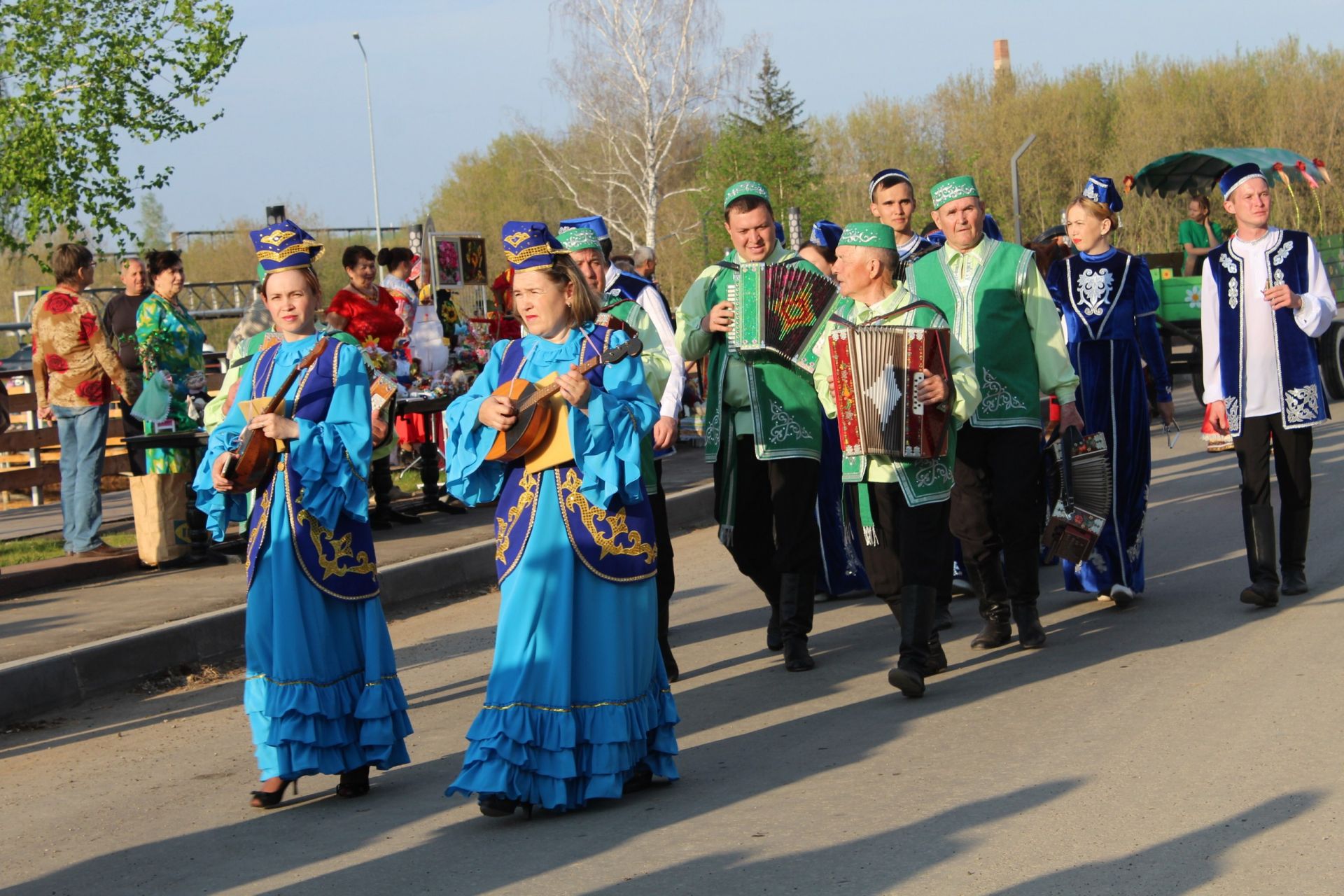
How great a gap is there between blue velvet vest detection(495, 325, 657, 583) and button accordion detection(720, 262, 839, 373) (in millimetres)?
1821

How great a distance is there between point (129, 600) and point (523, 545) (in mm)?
5201

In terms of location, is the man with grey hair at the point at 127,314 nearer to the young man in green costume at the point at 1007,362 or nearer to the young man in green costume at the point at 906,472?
the young man in green costume at the point at 1007,362

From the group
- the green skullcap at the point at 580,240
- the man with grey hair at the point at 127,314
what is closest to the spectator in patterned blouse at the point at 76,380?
the man with grey hair at the point at 127,314

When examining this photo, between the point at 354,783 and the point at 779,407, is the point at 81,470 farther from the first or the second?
the point at 354,783

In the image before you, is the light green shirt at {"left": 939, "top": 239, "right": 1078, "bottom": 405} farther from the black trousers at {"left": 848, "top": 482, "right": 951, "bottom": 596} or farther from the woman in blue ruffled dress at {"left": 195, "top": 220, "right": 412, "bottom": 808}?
the woman in blue ruffled dress at {"left": 195, "top": 220, "right": 412, "bottom": 808}

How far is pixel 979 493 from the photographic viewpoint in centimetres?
773

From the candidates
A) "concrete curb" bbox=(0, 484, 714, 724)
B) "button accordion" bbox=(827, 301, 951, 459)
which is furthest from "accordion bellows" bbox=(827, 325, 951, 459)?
"concrete curb" bbox=(0, 484, 714, 724)

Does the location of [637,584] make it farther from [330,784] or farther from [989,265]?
[989,265]

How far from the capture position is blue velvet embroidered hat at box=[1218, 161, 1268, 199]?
7.95 m

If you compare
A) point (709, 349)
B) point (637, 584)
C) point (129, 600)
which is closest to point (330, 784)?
point (637, 584)

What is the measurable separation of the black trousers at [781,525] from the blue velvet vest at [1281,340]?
2.26 metres

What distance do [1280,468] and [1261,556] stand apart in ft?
1.66

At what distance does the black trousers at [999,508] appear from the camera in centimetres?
749

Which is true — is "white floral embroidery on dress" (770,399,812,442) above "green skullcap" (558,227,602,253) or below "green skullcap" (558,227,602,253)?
below
